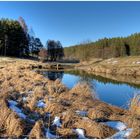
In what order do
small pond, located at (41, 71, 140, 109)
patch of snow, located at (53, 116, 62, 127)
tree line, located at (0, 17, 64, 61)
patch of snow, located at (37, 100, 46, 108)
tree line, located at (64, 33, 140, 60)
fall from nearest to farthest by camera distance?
patch of snow, located at (53, 116, 62, 127)
patch of snow, located at (37, 100, 46, 108)
small pond, located at (41, 71, 140, 109)
tree line, located at (0, 17, 64, 61)
tree line, located at (64, 33, 140, 60)

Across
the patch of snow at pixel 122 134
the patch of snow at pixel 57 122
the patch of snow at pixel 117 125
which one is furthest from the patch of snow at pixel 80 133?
the patch of snow at pixel 117 125

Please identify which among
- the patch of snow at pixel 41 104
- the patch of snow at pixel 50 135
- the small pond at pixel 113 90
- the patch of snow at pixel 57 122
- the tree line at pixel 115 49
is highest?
the tree line at pixel 115 49

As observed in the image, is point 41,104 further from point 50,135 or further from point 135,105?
point 135,105

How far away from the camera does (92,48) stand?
98188 mm

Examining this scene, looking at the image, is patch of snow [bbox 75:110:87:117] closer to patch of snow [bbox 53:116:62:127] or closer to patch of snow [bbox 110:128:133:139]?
patch of snow [bbox 53:116:62:127]

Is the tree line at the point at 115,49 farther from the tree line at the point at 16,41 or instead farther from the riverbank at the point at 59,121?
the riverbank at the point at 59,121

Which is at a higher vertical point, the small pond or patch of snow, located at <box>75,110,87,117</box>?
patch of snow, located at <box>75,110,87,117</box>

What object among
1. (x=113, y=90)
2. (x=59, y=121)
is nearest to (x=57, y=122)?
(x=59, y=121)

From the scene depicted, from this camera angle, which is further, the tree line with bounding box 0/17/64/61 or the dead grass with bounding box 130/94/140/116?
the tree line with bounding box 0/17/64/61

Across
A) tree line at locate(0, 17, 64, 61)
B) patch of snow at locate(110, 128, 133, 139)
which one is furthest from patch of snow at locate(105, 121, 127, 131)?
tree line at locate(0, 17, 64, 61)

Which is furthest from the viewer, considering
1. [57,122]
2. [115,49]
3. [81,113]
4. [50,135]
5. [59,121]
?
[115,49]

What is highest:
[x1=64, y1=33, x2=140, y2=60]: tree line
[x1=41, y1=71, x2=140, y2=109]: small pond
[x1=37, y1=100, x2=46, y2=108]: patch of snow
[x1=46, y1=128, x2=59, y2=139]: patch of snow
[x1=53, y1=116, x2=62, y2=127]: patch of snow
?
[x1=64, y1=33, x2=140, y2=60]: tree line

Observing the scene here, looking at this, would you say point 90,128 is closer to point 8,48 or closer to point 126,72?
point 126,72

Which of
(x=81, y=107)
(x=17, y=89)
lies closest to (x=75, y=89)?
(x=17, y=89)
